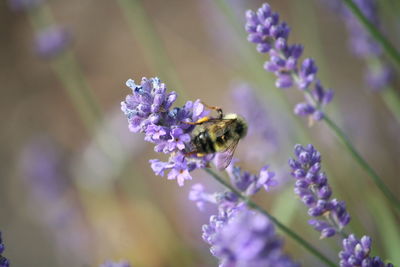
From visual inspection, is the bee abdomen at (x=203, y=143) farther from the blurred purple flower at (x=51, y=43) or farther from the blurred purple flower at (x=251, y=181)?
the blurred purple flower at (x=51, y=43)

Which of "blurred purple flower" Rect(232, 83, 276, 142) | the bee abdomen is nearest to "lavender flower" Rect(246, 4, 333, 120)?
the bee abdomen

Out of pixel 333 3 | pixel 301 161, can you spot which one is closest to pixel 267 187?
pixel 301 161

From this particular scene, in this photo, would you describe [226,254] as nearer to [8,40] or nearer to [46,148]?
[46,148]

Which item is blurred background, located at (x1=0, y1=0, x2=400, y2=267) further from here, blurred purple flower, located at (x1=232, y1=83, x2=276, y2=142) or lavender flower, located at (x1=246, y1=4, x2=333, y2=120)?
lavender flower, located at (x1=246, y1=4, x2=333, y2=120)

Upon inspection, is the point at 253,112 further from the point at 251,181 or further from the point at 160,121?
the point at 160,121

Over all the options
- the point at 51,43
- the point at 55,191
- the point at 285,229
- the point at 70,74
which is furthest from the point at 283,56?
the point at 55,191
